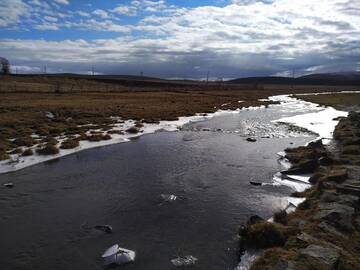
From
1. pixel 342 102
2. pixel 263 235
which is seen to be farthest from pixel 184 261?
pixel 342 102

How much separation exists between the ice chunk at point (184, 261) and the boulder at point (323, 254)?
3.06 metres

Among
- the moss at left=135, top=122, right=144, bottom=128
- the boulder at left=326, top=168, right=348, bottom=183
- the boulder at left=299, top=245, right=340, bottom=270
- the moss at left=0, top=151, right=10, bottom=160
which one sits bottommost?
the moss at left=135, top=122, right=144, bottom=128

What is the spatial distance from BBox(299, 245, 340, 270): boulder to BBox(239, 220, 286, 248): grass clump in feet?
4.05

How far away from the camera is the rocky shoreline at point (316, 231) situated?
9852mm

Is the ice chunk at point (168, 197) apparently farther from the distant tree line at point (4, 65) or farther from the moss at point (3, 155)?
the distant tree line at point (4, 65)

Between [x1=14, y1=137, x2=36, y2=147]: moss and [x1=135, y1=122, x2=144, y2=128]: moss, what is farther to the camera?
[x1=135, y1=122, x2=144, y2=128]: moss

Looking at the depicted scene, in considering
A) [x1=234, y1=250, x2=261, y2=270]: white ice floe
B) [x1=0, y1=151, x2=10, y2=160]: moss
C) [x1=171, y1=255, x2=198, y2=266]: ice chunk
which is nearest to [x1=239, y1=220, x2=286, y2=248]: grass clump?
[x1=234, y1=250, x2=261, y2=270]: white ice floe

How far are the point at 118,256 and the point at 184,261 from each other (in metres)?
1.93

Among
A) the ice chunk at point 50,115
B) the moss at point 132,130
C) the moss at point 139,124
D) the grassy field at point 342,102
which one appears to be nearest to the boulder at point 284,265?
the moss at point 132,130

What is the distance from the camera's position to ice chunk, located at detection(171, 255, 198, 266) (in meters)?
10.7

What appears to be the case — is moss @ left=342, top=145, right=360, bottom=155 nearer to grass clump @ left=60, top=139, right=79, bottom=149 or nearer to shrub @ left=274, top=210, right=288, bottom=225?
shrub @ left=274, top=210, right=288, bottom=225

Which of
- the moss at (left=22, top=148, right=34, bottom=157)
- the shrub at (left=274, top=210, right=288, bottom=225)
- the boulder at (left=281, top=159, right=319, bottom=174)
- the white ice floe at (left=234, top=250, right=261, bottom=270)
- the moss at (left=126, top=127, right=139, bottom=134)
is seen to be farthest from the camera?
the moss at (left=126, top=127, right=139, bottom=134)

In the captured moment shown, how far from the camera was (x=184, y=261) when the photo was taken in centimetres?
1085

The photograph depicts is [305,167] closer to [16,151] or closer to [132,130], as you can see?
[16,151]
